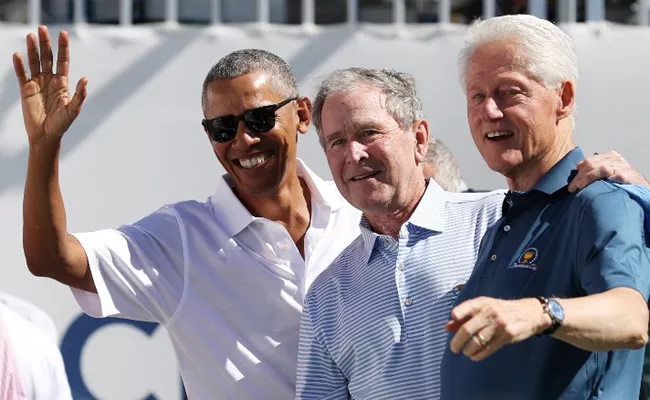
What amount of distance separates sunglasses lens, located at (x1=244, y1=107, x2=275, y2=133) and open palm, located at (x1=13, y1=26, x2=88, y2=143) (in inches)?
17.6

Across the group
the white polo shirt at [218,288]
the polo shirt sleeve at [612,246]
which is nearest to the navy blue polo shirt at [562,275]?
the polo shirt sleeve at [612,246]

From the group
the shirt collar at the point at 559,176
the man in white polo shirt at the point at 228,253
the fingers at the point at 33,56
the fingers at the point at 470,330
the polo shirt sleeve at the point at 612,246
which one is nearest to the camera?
the fingers at the point at 470,330

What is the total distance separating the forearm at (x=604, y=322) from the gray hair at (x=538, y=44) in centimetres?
50

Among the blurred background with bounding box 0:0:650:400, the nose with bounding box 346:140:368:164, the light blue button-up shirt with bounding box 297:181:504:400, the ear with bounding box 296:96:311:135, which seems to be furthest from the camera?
the blurred background with bounding box 0:0:650:400

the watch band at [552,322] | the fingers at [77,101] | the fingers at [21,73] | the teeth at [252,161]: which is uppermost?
the fingers at [21,73]

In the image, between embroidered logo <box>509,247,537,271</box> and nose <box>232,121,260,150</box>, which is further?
nose <box>232,121,260,150</box>

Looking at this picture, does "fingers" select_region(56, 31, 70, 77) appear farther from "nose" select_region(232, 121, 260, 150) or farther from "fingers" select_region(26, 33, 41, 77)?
"nose" select_region(232, 121, 260, 150)

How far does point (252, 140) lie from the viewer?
274 centimetres

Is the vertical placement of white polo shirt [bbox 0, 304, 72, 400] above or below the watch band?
below

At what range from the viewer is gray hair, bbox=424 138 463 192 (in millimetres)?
3505

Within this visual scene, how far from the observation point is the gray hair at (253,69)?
280 cm

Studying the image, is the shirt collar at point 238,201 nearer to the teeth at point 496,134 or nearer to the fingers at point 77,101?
the fingers at point 77,101

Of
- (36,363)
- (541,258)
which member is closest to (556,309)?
(541,258)

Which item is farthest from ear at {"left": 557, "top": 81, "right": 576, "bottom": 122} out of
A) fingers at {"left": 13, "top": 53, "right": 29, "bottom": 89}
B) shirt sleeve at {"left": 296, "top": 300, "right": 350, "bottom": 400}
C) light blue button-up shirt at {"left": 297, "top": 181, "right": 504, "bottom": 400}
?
fingers at {"left": 13, "top": 53, "right": 29, "bottom": 89}
